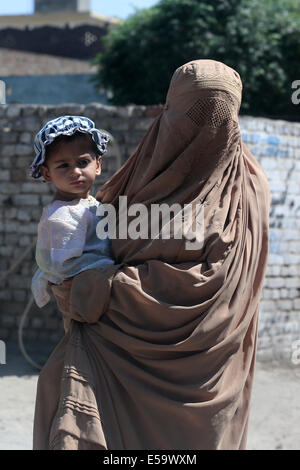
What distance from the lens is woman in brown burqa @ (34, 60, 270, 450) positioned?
2.18 m

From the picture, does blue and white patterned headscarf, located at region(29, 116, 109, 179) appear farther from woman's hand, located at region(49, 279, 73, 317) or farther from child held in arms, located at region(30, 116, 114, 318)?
woman's hand, located at region(49, 279, 73, 317)

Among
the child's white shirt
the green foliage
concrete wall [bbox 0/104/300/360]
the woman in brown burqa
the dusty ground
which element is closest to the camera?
the woman in brown burqa

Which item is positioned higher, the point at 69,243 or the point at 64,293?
the point at 69,243

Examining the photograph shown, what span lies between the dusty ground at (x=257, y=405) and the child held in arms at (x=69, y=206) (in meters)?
2.89

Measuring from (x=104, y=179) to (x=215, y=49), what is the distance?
7.70 m

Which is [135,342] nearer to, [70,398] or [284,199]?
[70,398]

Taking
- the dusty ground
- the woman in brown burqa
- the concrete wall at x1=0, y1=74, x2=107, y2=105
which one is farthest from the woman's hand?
the concrete wall at x1=0, y1=74, x2=107, y2=105

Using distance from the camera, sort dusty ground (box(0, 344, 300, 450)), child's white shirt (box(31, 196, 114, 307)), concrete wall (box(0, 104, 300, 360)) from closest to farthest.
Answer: child's white shirt (box(31, 196, 114, 307))
dusty ground (box(0, 344, 300, 450))
concrete wall (box(0, 104, 300, 360))

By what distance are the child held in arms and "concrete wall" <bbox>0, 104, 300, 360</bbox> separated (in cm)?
445

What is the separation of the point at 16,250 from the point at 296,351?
3.10 meters

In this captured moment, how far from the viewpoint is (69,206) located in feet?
7.78

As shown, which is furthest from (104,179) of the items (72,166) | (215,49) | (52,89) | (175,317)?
(52,89)

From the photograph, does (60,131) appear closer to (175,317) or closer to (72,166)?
(72,166)

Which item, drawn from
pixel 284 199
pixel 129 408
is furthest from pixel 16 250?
pixel 129 408
